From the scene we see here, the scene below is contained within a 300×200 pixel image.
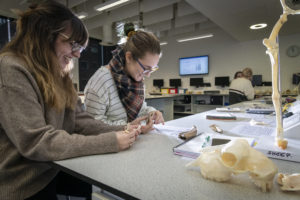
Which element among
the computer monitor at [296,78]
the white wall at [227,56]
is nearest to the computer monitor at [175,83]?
the white wall at [227,56]

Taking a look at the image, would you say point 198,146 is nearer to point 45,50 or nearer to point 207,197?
point 207,197

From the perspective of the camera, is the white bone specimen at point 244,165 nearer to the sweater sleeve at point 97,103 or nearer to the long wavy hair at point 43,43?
the long wavy hair at point 43,43

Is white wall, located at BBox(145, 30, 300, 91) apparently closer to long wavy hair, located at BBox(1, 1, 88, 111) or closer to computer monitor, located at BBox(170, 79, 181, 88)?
computer monitor, located at BBox(170, 79, 181, 88)

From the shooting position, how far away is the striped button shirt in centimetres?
115

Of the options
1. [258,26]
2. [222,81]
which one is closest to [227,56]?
[222,81]

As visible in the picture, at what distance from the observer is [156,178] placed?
500mm

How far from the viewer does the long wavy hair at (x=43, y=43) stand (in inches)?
27.5

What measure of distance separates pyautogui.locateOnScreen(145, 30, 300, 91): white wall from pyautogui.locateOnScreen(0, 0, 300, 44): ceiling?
319 millimetres

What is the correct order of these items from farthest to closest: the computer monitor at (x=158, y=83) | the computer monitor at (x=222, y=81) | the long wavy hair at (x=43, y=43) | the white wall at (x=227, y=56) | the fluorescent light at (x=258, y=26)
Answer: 1. the computer monitor at (x=158, y=83)
2. the computer monitor at (x=222, y=81)
3. the white wall at (x=227, y=56)
4. the fluorescent light at (x=258, y=26)
5. the long wavy hair at (x=43, y=43)

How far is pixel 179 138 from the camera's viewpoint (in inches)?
34.5

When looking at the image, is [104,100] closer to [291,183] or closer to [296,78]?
[291,183]

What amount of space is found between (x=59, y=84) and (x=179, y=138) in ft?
1.86

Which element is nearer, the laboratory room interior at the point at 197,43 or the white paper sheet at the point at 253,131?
the white paper sheet at the point at 253,131

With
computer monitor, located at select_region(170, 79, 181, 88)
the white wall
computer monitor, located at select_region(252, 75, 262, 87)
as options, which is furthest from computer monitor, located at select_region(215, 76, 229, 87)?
computer monitor, located at select_region(170, 79, 181, 88)
